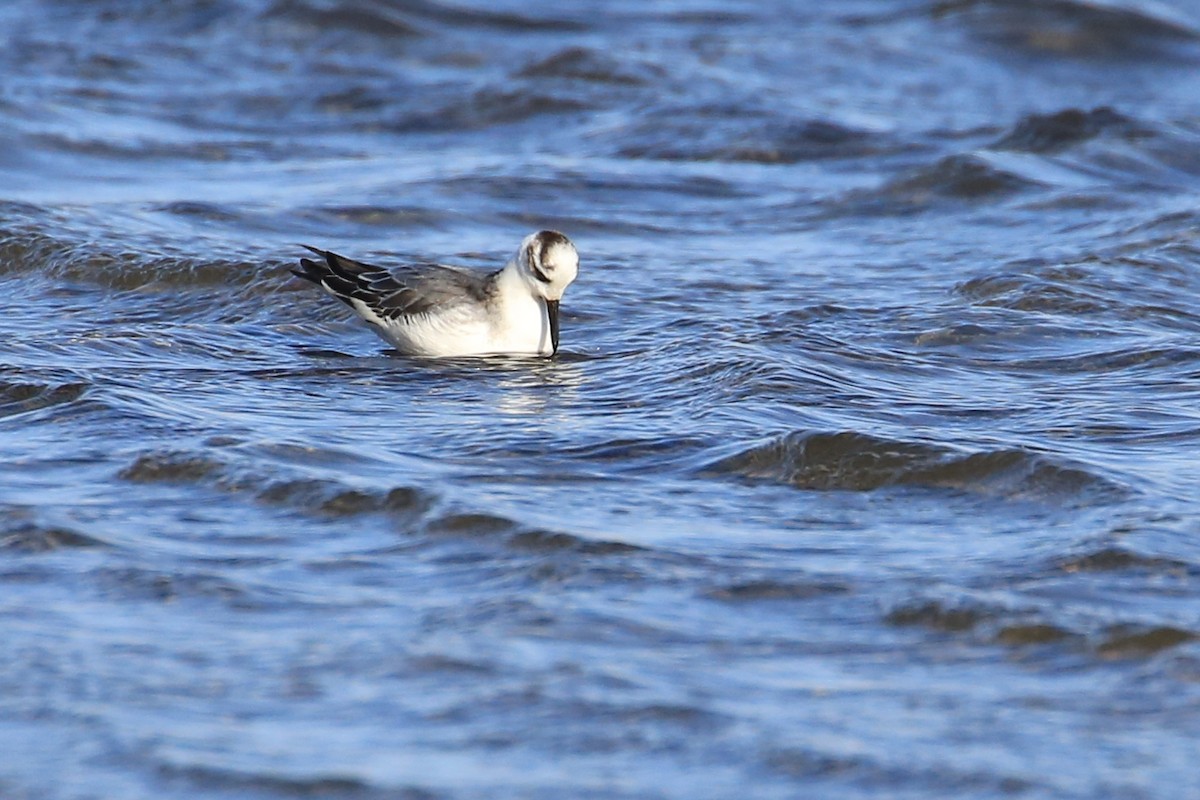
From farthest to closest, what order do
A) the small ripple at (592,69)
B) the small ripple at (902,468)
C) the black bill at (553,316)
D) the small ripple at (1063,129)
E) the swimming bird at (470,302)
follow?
the small ripple at (592,69) < the small ripple at (1063,129) < the black bill at (553,316) < the swimming bird at (470,302) < the small ripple at (902,468)

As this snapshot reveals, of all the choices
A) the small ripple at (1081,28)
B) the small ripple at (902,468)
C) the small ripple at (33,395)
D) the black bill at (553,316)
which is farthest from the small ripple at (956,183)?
the small ripple at (33,395)

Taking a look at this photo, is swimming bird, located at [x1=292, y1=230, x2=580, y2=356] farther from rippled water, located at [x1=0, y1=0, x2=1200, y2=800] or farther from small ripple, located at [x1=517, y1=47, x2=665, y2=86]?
small ripple, located at [x1=517, y1=47, x2=665, y2=86]

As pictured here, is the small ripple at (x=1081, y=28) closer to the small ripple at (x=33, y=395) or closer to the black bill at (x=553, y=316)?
the black bill at (x=553, y=316)

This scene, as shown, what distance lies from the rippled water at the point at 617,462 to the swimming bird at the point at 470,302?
16 centimetres

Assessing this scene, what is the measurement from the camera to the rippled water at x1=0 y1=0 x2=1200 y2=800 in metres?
4.09

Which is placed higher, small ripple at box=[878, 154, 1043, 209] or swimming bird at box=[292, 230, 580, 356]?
small ripple at box=[878, 154, 1043, 209]

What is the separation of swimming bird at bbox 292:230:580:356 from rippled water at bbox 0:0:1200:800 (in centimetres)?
16

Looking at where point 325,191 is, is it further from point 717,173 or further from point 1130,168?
point 1130,168

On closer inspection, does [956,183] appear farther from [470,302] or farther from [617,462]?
[617,462]

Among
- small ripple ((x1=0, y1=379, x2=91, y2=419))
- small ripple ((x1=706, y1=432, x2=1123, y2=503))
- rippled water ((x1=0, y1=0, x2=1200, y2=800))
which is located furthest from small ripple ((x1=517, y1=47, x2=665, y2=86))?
small ripple ((x1=706, y1=432, x2=1123, y2=503))

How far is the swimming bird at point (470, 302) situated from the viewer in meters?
7.58

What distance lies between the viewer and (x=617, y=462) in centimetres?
616

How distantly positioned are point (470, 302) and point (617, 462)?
66.4 inches

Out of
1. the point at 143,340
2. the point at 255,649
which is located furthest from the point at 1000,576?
the point at 143,340
